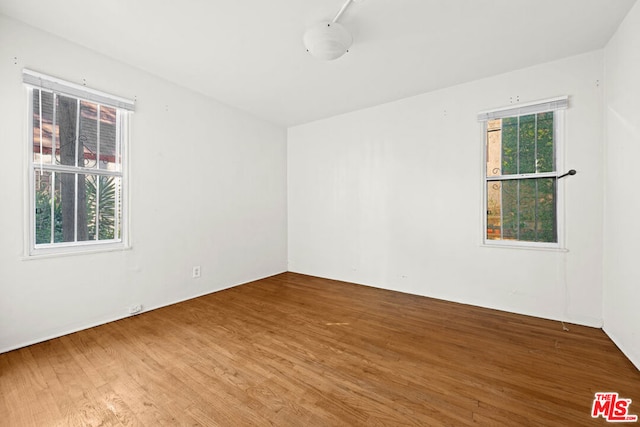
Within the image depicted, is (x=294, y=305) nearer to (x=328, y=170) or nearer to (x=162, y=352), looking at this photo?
(x=162, y=352)

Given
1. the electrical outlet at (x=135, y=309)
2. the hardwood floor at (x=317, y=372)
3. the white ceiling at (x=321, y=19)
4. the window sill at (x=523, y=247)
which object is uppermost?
the white ceiling at (x=321, y=19)

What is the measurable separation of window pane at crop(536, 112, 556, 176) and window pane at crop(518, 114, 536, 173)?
43 mm

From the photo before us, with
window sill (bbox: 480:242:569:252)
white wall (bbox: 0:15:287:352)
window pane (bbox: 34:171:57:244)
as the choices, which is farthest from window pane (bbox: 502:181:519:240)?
window pane (bbox: 34:171:57:244)

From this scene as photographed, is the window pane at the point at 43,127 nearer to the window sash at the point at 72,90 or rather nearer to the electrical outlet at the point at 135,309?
the window sash at the point at 72,90

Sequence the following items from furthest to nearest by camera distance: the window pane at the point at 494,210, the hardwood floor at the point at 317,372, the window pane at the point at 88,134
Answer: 1. the window pane at the point at 494,210
2. the window pane at the point at 88,134
3. the hardwood floor at the point at 317,372

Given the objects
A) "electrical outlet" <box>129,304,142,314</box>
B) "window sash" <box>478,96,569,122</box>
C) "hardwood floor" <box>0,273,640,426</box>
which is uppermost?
"window sash" <box>478,96,569,122</box>

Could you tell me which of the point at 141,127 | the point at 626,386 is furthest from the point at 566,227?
the point at 141,127

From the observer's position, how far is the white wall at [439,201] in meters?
2.64

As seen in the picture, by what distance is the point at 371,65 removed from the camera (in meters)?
2.81

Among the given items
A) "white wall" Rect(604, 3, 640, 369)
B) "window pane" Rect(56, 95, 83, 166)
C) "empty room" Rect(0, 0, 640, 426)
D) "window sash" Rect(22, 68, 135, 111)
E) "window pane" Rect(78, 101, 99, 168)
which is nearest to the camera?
"empty room" Rect(0, 0, 640, 426)

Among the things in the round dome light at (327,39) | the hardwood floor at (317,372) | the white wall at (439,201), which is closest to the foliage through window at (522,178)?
the white wall at (439,201)

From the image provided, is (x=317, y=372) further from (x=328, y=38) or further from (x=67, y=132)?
(x=67, y=132)

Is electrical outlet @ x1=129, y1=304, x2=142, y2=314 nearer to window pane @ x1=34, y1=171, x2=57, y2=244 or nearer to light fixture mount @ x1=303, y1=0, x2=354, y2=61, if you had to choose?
window pane @ x1=34, y1=171, x2=57, y2=244

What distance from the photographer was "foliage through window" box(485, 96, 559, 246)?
2848 mm
